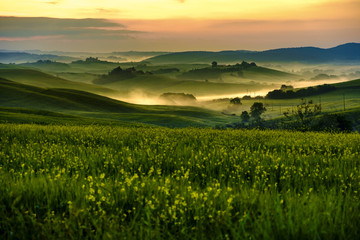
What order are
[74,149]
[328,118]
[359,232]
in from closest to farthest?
[359,232] → [74,149] → [328,118]

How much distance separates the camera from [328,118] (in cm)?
9306

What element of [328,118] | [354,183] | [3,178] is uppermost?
[3,178]

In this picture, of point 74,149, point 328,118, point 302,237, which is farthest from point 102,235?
point 328,118

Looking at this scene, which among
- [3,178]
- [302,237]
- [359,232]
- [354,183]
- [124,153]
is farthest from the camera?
[124,153]

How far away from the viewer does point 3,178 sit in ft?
22.4

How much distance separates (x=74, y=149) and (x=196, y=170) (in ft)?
16.0

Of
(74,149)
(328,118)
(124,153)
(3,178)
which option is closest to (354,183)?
(124,153)

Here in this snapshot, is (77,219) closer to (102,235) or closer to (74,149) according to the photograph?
(102,235)

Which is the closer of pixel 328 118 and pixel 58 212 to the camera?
pixel 58 212

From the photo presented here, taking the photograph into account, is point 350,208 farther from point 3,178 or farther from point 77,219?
point 3,178

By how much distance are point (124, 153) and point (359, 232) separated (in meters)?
7.28

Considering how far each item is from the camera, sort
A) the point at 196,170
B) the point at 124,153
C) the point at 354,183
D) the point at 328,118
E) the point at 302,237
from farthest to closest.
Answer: the point at 328,118, the point at 124,153, the point at 196,170, the point at 354,183, the point at 302,237

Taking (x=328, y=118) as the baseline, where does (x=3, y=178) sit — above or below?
above

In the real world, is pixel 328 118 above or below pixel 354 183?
below
